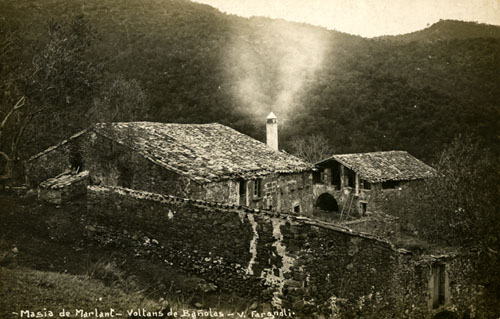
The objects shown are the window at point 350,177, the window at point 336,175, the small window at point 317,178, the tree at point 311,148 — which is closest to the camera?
the window at point 350,177

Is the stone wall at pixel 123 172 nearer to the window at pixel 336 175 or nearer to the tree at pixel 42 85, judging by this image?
the tree at pixel 42 85

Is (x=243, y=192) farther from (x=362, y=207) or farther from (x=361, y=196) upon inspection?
(x=362, y=207)

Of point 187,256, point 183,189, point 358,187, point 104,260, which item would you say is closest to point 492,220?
point 187,256

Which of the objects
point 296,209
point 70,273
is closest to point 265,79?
point 296,209

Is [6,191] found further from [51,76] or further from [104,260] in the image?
[104,260]

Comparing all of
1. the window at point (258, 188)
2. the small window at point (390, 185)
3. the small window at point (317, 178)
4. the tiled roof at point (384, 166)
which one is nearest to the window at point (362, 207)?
the small window at point (390, 185)

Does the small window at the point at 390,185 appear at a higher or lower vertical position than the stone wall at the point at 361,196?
higher

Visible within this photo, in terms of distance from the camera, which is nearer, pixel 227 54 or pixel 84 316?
pixel 84 316
